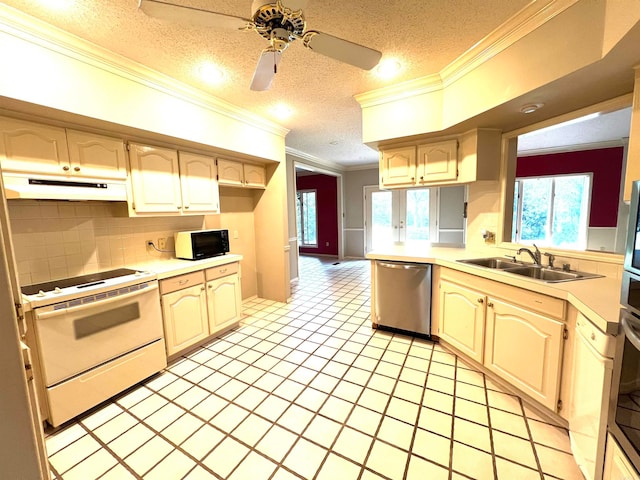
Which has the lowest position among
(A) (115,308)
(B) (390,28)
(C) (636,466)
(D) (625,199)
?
(C) (636,466)

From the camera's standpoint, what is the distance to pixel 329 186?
7.52m

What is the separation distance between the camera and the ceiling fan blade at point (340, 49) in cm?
137

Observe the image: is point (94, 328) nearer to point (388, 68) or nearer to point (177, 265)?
point (177, 265)

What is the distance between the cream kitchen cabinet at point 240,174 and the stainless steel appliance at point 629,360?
129 inches

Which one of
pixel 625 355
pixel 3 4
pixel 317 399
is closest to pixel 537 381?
pixel 625 355

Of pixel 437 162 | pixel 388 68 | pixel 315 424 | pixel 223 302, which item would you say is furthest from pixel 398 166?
pixel 315 424

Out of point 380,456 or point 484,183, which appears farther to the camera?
point 484,183

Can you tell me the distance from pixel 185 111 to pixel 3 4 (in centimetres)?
113

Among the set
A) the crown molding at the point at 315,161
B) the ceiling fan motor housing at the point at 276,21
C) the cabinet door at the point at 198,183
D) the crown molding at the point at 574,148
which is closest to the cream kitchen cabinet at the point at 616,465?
the ceiling fan motor housing at the point at 276,21

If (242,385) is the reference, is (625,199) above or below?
above

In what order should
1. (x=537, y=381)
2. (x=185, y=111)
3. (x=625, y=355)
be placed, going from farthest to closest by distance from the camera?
1. (x=185, y=111)
2. (x=537, y=381)
3. (x=625, y=355)

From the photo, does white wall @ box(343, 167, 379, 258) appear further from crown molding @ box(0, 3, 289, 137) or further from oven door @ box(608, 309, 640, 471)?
oven door @ box(608, 309, 640, 471)

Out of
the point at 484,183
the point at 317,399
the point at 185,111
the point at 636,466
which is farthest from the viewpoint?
the point at 484,183

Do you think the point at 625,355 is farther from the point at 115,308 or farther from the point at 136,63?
the point at 136,63
